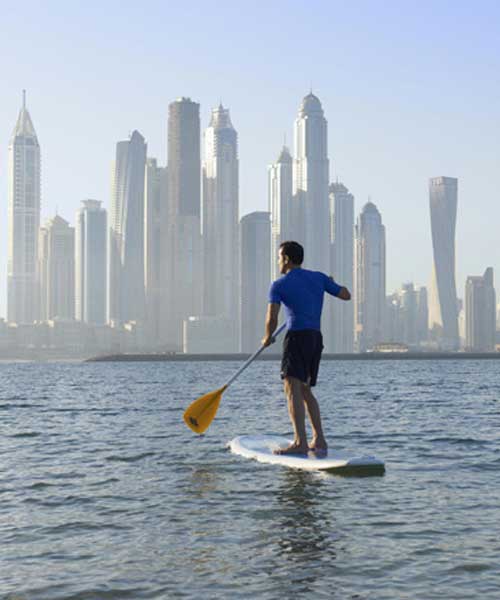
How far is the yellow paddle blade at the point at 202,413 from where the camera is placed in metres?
11.8

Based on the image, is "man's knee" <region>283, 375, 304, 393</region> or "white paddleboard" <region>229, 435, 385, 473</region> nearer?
"white paddleboard" <region>229, 435, 385, 473</region>

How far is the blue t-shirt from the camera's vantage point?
10.3 meters

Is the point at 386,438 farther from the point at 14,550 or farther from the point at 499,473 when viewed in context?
the point at 14,550

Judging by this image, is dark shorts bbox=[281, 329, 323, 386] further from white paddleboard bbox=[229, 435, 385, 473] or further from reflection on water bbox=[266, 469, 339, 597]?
reflection on water bbox=[266, 469, 339, 597]

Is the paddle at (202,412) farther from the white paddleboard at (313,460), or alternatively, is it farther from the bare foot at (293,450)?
the bare foot at (293,450)

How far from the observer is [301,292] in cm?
1032

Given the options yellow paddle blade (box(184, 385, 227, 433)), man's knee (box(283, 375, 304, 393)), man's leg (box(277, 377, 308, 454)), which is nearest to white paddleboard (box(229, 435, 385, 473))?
man's leg (box(277, 377, 308, 454))

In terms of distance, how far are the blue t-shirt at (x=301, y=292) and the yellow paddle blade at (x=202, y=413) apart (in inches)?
76.4

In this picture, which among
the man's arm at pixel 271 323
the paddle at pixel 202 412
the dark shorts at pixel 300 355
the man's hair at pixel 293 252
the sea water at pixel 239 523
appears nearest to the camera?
the sea water at pixel 239 523

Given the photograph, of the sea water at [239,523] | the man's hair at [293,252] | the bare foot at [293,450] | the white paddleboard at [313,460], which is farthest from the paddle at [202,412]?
the man's hair at [293,252]

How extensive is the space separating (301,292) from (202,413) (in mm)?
2497

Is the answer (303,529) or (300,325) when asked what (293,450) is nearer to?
(300,325)

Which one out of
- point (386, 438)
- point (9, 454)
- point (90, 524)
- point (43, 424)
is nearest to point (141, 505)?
point (90, 524)

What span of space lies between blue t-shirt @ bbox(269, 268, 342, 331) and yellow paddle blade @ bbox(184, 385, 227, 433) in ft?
6.37
